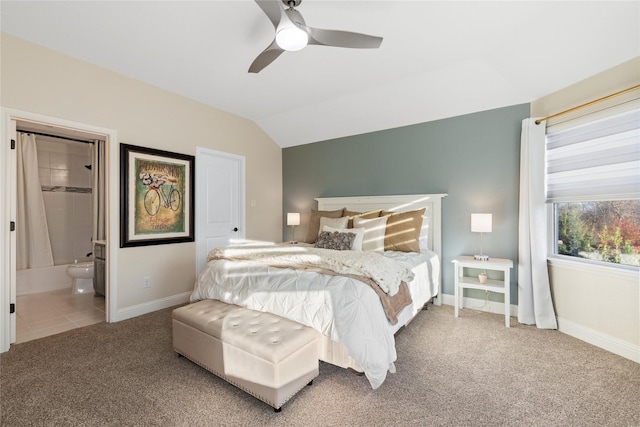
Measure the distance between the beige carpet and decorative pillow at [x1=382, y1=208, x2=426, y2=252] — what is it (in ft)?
3.45

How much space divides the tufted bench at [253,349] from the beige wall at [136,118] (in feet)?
4.90

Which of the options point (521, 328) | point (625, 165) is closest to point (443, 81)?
point (625, 165)

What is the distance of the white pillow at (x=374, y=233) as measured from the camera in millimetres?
3396

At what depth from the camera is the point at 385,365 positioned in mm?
1823

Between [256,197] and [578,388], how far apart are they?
4208 mm

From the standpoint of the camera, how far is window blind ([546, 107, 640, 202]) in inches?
90.8

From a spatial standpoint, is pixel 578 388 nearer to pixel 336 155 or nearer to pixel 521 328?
pixel 521 328

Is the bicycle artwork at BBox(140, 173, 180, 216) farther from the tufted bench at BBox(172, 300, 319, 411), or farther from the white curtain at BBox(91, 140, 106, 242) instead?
the tufted bench at BBox(172, 300, 319, 411)

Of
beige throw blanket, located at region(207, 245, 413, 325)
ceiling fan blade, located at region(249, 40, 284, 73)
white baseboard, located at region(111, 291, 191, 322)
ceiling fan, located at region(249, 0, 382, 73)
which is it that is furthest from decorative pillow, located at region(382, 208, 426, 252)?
white baseboard, located at region(111, 291, 191, 322)

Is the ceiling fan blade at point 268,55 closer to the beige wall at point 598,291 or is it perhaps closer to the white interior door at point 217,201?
the white interior door at point 217,201

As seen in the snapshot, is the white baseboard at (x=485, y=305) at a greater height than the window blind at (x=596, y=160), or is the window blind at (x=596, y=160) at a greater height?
the window blind at (x=596, y=160)

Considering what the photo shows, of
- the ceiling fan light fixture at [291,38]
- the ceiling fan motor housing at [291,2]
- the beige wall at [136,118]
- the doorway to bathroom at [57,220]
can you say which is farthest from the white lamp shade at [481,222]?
the doorway to bathroom at [57,220]

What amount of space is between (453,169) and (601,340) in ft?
7.00

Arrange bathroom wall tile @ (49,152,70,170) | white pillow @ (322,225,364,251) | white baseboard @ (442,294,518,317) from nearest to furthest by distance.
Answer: white baseboard @ (442,294,518,317) → white pillow @ (322,225,364,251) → bathroom wall tile @ (49,152,70,170)
